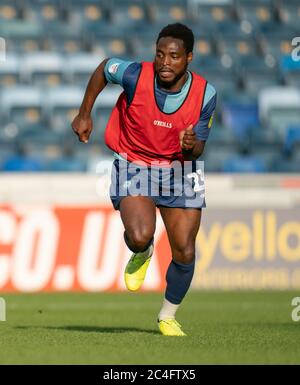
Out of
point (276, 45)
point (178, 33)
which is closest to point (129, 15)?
point (276, 45)

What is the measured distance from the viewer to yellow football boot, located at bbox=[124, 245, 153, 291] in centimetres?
848

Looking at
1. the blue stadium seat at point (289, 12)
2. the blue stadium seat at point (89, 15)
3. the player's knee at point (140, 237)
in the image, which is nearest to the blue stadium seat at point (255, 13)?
the blue stadium seat at point (289, 12)

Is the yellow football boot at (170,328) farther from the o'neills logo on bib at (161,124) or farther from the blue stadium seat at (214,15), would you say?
the blue stadium seat at (214,15)

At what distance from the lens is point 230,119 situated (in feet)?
65.3

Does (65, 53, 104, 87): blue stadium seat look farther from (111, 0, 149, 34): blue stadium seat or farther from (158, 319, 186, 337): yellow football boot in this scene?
(158, 319, 186, 337): yellow football boot

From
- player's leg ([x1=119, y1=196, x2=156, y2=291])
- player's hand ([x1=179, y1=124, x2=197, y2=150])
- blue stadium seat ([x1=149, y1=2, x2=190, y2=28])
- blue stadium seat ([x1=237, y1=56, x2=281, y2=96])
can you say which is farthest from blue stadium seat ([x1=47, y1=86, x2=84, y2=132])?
player's hand ([x1=179, y1=124, x2=197, y2=150])

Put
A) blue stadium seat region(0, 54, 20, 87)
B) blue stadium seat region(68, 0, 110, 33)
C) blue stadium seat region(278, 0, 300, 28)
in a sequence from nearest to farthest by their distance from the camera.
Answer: blue stadium seat region(0, 54, 20, 87), blue stadium seat region(68, 0, 110, 33), blue stadium seat region(278, 0, 300, 28)

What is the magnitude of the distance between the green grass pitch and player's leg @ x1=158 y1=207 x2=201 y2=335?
199mm

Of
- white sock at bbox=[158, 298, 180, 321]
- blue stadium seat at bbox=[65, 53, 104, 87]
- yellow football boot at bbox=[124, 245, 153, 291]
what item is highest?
blue stadium seat at bbox=[65, 53, 104, 87]

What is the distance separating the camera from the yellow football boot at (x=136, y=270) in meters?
8.48

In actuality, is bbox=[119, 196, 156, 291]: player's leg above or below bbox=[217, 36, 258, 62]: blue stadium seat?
below

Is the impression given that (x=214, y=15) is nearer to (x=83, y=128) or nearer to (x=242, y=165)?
(x=242, y=165)
